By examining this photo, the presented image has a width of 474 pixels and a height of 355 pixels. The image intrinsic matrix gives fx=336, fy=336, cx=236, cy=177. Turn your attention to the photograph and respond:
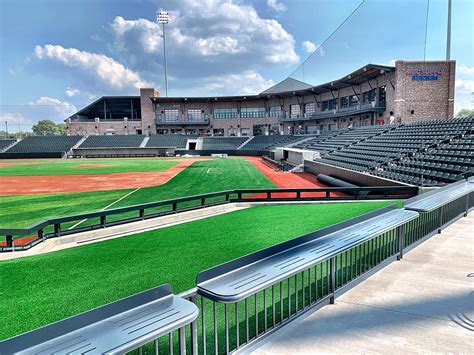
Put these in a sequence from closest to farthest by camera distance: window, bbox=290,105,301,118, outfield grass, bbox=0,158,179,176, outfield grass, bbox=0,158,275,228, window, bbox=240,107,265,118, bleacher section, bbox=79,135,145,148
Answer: outfield grass, bbox=0,158,275,228 → outfield grass, bbox=0,158,179,176 → bleacher section, bbox=79,135,145,148 → window, bbox=290,105,301,118 → window, bbox=240,107,265,118

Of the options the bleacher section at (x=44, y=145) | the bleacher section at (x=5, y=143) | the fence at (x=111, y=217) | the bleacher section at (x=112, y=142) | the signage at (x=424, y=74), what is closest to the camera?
the fence at (x=111, y=217)

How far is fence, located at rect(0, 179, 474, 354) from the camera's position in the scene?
121 inches

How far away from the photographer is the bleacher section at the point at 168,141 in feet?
237

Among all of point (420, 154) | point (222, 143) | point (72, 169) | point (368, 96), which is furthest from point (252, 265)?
point (222, 143)

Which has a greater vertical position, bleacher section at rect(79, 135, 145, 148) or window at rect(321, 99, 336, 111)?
window at rect(321, 99, 336, 111)

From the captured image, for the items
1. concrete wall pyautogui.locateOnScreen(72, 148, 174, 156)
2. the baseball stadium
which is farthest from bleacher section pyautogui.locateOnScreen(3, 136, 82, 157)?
the baseball stadium

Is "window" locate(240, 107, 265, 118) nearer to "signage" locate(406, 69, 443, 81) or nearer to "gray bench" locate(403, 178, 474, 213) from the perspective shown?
"signage" locate(406, 69, 443, 81)

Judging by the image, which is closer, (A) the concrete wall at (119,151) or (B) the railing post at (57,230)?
(B) the railing post at (57,230)

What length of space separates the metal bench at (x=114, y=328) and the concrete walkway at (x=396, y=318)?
121cm

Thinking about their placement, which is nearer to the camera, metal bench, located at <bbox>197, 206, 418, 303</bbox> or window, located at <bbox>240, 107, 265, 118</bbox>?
metal bench, located at <bbox>197, 206, 418, 303</bbox>

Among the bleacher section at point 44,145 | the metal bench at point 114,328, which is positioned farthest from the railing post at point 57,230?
the bleacher section at point 44,145

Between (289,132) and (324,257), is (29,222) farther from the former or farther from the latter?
(289,132)

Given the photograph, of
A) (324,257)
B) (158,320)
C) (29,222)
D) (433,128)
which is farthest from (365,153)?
(158,320)

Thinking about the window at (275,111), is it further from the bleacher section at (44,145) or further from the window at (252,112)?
the bleacher section at (44,145)
